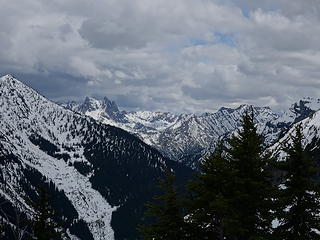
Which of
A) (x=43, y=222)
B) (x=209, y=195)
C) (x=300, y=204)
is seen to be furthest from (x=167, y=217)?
(x=43, y=222)

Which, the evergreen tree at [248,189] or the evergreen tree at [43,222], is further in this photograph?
the evergreen tree at [43,222]

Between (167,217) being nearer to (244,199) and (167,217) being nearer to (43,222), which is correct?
(244,199)

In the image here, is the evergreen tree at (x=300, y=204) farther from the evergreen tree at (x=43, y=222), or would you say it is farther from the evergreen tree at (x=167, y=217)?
the evergreen tree at (x=43, y=222)

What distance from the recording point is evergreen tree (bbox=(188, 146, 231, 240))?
3020 centimetres

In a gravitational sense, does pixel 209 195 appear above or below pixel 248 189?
below

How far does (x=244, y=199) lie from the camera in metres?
30.7

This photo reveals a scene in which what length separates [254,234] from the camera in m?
30.1

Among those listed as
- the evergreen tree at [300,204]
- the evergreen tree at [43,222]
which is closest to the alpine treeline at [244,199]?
the evergreen tree at [300,204]

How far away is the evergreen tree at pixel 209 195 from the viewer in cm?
3020

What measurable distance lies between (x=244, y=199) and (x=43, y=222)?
64.9 ft

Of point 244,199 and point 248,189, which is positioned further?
point 248,189

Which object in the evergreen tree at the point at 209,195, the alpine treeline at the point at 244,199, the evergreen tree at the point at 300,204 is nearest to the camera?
the evergreen tree at the point at 209,195

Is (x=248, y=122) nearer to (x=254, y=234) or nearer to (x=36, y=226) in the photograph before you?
(x=254, y=234)

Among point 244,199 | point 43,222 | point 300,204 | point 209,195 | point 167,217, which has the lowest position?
point 43,222
